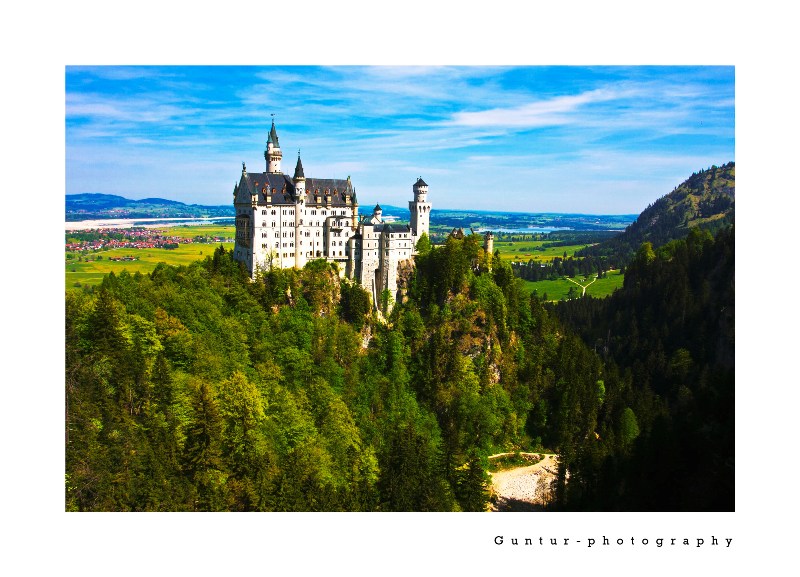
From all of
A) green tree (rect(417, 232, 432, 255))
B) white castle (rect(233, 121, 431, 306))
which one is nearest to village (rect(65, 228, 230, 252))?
white castle (rect(233, 121, 431, 306))

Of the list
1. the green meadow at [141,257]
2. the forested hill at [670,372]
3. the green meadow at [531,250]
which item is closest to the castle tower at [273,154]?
the green meadow at [141,257]

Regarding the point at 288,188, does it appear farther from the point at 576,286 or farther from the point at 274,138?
the point at 576,286

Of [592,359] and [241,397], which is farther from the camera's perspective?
[592,359]

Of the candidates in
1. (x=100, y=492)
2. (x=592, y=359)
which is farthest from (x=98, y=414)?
(x=592, y=359)

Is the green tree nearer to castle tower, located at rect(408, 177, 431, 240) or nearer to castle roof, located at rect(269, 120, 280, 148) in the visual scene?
castle tower, located at rect(408, 177, 431, 240)

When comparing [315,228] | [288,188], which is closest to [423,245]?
[315,228]

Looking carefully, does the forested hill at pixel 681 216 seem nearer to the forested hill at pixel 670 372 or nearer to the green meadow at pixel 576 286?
the green meadow at pixel 576 286
